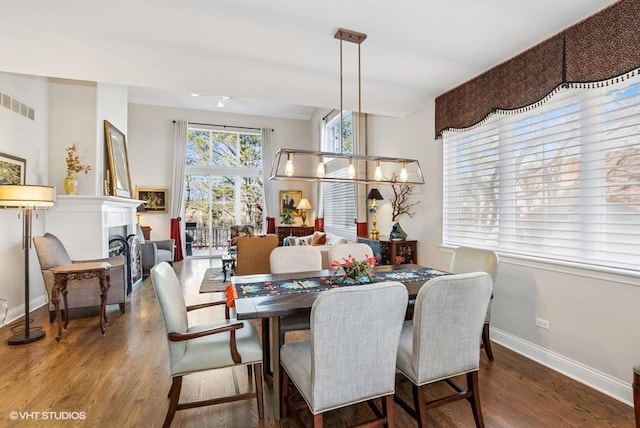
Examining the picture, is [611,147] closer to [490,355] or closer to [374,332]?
[490,355]

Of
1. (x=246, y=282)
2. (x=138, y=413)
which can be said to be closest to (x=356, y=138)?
(x=246, y=282)

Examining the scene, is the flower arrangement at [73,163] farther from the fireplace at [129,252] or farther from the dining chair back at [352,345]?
the dining chair back at [352,345]

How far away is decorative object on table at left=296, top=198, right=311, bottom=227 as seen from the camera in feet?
27.9

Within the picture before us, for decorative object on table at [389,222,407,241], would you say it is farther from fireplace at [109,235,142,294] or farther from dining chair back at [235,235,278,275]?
fireplace at [109,235,142,294]

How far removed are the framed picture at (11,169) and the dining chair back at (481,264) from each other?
4943mm

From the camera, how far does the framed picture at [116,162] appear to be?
4.94m

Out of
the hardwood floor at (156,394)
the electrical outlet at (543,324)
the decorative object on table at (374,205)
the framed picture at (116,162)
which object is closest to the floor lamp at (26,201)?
the hardwood floor at (156,394)

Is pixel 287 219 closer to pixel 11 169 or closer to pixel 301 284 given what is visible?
pixel 11 169

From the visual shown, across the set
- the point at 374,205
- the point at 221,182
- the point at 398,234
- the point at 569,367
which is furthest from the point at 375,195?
the point at 221,182

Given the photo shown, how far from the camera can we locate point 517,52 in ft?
8.86

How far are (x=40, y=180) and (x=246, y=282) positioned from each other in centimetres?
375

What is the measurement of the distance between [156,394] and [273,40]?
9.24 feet

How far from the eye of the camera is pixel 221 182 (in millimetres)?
8883

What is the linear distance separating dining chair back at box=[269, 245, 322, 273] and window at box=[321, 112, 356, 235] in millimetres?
3408
